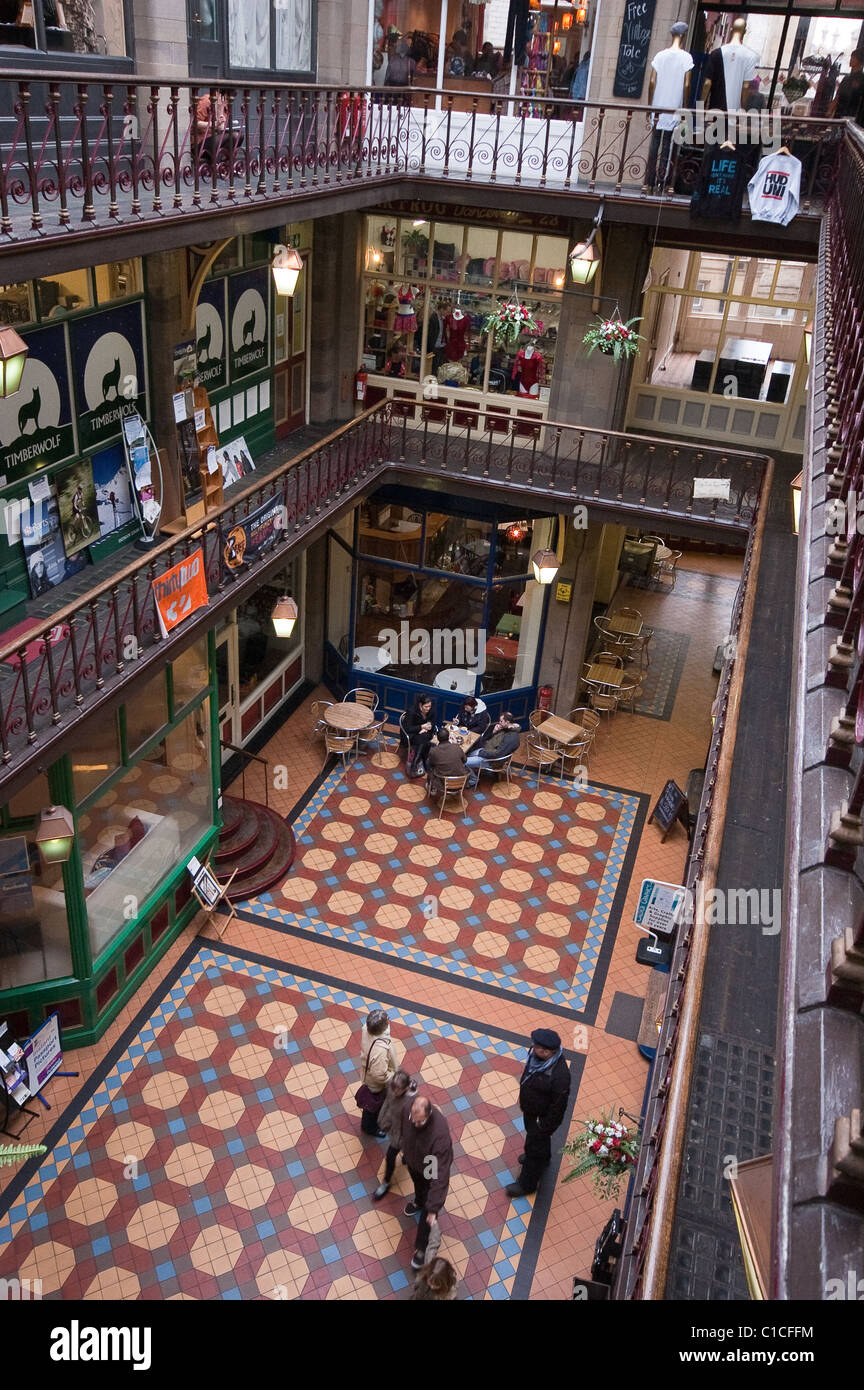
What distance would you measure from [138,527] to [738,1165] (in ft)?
27.0

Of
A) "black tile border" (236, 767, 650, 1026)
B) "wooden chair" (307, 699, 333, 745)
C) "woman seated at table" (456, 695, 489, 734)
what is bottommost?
"black tile border" (236, 767, 650, 1026)

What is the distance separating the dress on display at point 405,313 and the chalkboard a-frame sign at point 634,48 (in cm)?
345

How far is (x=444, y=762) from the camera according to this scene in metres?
12.6

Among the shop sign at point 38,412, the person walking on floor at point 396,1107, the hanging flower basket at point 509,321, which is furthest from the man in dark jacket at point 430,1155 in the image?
the hanging flower basket at point 509,321

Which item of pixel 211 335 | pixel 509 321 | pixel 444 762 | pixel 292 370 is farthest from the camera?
pixel 292 370

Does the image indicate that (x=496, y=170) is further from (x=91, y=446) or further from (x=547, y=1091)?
(x=547, y=1091)

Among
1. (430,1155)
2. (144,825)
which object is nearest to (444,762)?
(144,825)

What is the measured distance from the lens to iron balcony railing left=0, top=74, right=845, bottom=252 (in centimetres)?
694

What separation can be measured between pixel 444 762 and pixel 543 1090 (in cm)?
532

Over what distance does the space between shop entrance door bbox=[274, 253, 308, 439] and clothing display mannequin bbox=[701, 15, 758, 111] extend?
506cm

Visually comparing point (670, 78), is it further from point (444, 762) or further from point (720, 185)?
Result: point (444, 762)

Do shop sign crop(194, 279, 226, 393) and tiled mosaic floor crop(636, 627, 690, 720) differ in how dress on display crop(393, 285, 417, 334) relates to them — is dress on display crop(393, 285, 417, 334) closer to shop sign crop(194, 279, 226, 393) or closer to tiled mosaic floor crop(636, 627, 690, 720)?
shop sign crop(194, 279, 226, 393)

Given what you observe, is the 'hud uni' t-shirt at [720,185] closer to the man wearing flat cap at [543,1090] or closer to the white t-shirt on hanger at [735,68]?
the white t-shirt on hanger at [735,68]

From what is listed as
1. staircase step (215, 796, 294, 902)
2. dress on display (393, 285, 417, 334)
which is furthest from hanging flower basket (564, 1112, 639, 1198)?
dress on display (393, 285, 417, 334)
